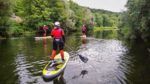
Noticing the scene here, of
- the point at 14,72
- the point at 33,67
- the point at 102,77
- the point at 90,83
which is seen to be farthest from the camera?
the point at 33,67

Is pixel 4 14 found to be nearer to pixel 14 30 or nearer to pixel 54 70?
pixel 14 30

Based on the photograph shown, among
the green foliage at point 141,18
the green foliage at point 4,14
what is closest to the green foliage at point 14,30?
the green foliage at point 4,14

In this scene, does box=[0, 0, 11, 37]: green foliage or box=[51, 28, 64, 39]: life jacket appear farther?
box=[0, 0, 11, 37]: green foliage

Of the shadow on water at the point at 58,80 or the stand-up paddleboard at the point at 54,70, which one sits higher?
the stand-up paddleboard at the point at 54,70

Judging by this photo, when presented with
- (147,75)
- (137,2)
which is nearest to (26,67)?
(147,75)

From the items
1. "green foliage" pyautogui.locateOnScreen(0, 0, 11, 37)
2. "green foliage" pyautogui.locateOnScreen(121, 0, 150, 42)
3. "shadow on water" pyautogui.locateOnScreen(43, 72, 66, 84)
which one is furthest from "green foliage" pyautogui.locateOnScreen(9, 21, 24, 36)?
"shadow on water" pyautogui.locateOnScreen(43, 72, 66, 84)

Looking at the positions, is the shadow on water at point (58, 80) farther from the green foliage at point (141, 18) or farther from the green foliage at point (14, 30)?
the green foliage at point (14, 30)

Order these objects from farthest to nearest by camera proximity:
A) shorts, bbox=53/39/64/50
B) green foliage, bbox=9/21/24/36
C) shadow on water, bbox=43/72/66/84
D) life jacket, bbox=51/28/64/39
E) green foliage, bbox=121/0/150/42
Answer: green foliage, bbox=9/21/24/36
green foliage, bbox=121/0/150/42
shorts, bbox=53/39/64/50
life jacket, bbox=51/28/64/39
shadow on water, bbox=43/72/66/84

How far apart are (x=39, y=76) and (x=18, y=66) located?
345 cm

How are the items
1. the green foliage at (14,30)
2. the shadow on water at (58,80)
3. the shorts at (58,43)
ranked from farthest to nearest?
the green foliage at (14,30) < the shorts at (58,43) < the shadow on water at (58,80)

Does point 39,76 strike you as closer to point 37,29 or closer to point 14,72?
point 14,72

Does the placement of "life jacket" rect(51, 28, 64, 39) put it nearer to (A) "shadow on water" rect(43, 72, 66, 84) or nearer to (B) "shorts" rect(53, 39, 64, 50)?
(B) "shorts" rect(53, 39, 64, 50)

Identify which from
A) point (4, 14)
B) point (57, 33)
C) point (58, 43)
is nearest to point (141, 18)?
point (58, 43)

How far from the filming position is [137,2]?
33.7 metres
